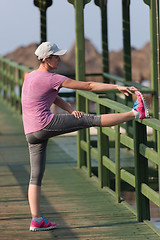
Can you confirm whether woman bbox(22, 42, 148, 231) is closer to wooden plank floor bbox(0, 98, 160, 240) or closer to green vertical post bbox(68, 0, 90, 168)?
wooden plank floor bbox(0, 98, 160, 240)

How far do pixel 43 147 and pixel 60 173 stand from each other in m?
3.21

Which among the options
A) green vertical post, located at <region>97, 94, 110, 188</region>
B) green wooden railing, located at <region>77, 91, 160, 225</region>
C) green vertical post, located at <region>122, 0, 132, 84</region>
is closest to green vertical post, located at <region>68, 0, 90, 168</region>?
green wooden railing, located at <region>77, 91, 160, 225</region>

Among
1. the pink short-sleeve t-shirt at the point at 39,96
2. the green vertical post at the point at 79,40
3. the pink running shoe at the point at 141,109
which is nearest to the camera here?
the pink short-sleeve t-shirt at the point at 39,96

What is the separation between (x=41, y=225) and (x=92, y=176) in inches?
106

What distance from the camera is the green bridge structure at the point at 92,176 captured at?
7090 mm

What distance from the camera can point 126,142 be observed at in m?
7.85

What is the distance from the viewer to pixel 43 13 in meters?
14.1

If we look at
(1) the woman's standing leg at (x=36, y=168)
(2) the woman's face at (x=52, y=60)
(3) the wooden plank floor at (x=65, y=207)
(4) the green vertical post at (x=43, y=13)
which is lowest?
(3) the wooden plank floor at (x=65, y=207)

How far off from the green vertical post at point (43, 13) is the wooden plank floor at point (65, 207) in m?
3.20

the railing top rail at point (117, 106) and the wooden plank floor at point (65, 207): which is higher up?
the railing top rail at point (117, 106)

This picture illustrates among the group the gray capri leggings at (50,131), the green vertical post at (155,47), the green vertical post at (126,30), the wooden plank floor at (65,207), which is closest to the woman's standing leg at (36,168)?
the gray capri leggings at (50,131)

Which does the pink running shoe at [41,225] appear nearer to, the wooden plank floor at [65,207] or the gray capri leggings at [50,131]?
the wooden plank floor at [65,207]

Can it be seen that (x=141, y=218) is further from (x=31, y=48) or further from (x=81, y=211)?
(x=31, y=48)

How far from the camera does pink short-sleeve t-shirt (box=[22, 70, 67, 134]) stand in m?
6.57
